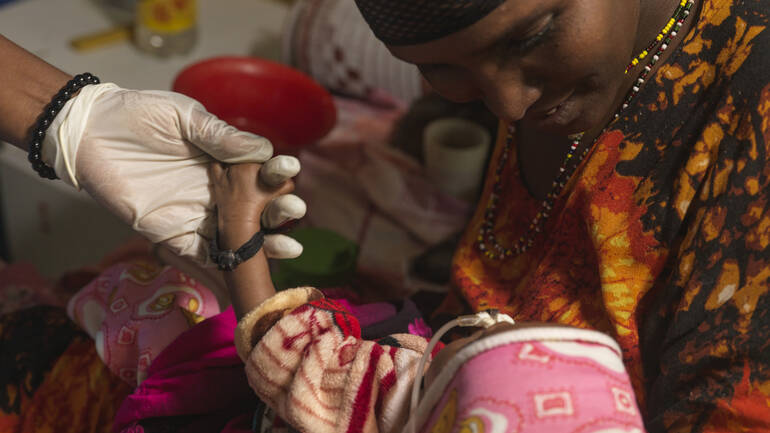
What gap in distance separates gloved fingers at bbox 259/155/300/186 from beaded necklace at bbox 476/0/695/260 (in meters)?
0.35

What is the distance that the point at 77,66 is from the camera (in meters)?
1.95

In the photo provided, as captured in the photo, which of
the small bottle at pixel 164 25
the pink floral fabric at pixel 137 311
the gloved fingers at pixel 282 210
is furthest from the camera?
the small bottle at pixel 164 25

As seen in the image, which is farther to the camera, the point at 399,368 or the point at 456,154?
the point at 456,154

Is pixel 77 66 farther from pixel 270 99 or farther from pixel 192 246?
pixel 192 246

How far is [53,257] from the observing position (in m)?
1.81

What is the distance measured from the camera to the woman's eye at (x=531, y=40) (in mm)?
721

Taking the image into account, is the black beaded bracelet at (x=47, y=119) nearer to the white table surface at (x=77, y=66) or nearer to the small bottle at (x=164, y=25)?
the white table surface at (x=77, y=66)

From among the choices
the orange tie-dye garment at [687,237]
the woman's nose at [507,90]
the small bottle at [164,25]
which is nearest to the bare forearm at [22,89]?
the woman's nose at [507,90]

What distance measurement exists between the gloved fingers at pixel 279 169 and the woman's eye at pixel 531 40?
29 centimetres

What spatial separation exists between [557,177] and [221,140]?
44 centimetres

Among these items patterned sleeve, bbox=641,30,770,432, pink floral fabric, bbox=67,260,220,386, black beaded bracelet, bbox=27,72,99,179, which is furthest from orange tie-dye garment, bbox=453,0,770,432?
black beaded bracelet, bbox=27,72,99,179

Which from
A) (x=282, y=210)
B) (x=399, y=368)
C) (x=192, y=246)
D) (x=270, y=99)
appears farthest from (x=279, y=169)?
(x=270, y=99)

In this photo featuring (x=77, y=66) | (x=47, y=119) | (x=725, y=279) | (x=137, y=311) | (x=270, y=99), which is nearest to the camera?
(x=725, y=279)

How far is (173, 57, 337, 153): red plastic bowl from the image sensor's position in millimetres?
1698
